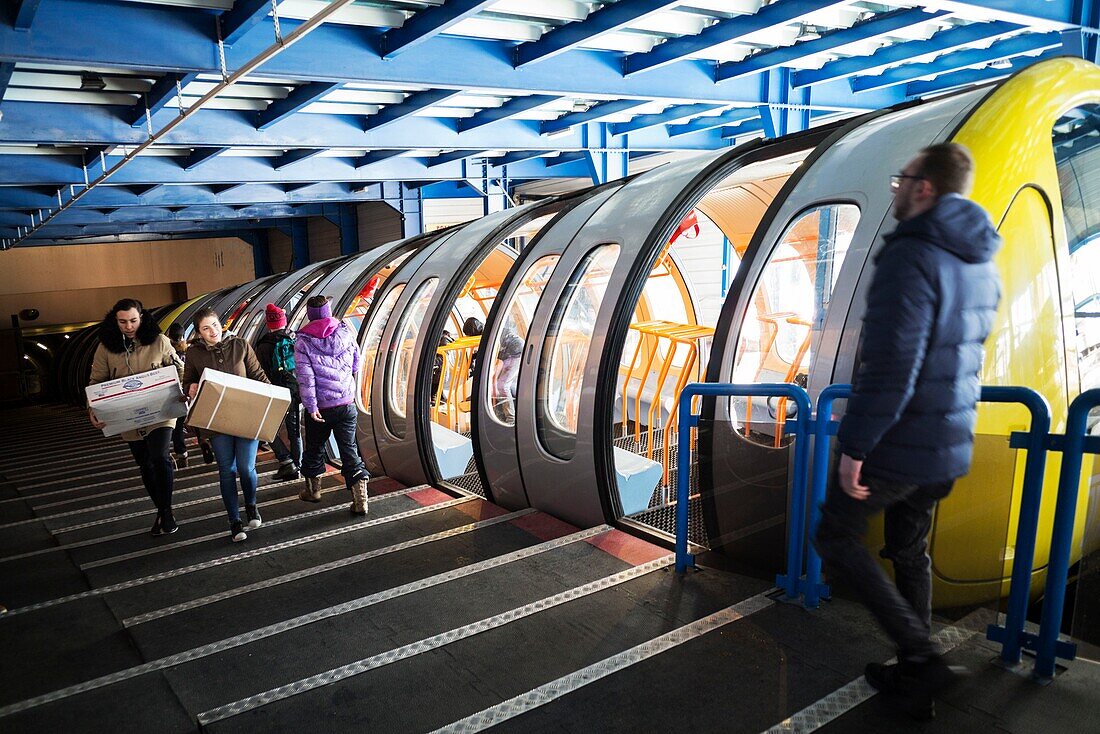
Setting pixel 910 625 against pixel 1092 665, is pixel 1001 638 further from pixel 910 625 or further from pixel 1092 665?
pixel 910 625

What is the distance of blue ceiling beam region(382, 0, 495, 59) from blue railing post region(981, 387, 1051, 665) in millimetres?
4682

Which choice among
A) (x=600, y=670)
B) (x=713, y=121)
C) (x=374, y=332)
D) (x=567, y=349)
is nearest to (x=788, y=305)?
(x=567, y=349)

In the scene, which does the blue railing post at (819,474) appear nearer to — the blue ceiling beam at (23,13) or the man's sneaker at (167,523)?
the man's sneaker at (167,523)

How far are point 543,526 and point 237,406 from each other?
6.63 feet

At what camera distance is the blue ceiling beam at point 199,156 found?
11.6 m

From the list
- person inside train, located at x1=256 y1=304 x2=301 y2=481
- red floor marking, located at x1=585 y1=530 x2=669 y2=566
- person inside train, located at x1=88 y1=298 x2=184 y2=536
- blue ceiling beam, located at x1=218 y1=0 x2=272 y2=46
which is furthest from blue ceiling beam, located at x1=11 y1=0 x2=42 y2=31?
red floor marking, located at x1=585 y1=530 x2=669 y2=566

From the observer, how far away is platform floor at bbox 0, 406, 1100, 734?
2529mm

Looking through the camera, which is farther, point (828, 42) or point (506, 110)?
point (506, 110)

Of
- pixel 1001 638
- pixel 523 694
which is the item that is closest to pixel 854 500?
pixel 1001 638

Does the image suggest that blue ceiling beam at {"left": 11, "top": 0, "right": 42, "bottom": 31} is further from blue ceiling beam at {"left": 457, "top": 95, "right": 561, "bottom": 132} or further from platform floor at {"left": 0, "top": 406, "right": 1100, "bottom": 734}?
blue ceiling beam at {"left": 457, "top": 95, "right": 561, "bottom": 132}

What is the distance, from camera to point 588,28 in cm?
695

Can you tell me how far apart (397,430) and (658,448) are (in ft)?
8.53

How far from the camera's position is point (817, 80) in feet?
30.7

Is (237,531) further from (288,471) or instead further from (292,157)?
(292,157)
